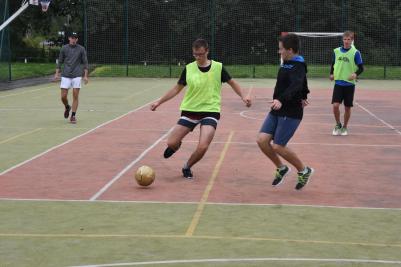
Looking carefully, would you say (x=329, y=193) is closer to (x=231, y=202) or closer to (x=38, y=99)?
(x=231, y=202)

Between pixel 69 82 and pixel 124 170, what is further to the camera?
pixel 69 82

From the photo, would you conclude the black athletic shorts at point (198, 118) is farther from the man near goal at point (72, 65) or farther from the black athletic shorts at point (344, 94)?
the man near goal at point (72, 65)

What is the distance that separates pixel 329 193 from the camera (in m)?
8.48

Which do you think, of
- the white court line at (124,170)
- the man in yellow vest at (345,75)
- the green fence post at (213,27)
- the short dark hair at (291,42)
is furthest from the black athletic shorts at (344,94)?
the green fence post at (213,27)

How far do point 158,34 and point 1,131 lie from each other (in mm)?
24785

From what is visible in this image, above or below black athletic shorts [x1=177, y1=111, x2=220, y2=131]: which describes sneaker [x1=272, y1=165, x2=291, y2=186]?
below

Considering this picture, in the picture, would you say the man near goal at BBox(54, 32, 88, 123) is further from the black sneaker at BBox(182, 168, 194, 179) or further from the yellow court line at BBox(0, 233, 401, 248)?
the yellow court line at BBox(0, 233, 401, 248)

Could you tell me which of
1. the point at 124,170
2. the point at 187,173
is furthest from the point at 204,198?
the point at 124,170

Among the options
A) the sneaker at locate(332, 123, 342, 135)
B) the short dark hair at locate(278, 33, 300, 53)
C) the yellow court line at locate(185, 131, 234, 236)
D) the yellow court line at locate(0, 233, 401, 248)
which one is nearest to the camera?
the yellow court line at locate(0, 233, 401, 248)

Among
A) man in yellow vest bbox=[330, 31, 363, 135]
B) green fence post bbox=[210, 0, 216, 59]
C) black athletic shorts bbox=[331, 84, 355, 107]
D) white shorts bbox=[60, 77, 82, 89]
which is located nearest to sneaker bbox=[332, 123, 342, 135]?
man in yellow vest bbox=[330, 31, 363, 135]

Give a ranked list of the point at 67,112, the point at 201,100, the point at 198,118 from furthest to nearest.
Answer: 1. the point at 67,112
2. the point at 198,118
3. the point at 201,100

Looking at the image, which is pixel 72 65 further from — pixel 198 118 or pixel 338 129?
pixel 198 118

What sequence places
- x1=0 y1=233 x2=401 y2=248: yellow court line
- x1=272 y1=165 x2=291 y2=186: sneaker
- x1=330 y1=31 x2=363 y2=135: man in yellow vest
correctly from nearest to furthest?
1. x1=0 y1=233 x2=401 y2=248: yellow court line
2. x1=272 y1=165 x2=291 y2=186: sneaker
3. x1=330 y1=31 x2=363 y2=135: man in yellow vest

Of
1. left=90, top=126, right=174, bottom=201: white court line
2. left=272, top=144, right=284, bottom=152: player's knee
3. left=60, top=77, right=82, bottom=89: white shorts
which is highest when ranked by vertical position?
left=60, top=77, right=82, bottom=89: white shorts
